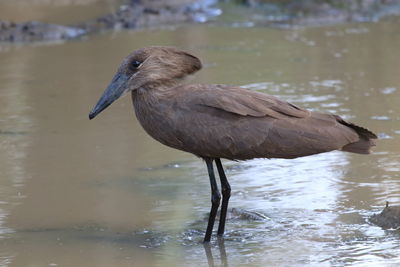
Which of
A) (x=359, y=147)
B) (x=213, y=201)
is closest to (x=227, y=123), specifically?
(x=213, y=201)

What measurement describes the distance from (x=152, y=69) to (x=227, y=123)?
67 cm

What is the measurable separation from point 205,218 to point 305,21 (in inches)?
355

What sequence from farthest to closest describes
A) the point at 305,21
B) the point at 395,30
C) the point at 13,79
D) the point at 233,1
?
the point at 233,1 < the point at 305,21 < the point at 395,30 < the point at 13,79

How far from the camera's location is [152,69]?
6.35 metres

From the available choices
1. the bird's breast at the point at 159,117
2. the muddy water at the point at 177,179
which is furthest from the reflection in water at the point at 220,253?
the bird's breast at the point at 159,117

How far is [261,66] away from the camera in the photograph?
1191 centimetres

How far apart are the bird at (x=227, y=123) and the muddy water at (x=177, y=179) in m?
0.54

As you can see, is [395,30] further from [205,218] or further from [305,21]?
[205,218]

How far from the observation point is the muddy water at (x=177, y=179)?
20.0 ft

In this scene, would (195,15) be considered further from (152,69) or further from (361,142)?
(361,142)

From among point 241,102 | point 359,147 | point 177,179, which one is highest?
point 241,102

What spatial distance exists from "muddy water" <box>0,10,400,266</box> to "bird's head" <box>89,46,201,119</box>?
105cm

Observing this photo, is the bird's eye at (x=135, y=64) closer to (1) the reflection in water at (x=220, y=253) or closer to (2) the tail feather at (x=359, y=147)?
(1) the reflection in water at (x=220, y=253)

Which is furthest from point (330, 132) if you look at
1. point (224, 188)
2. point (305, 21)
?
point (305, 21)
